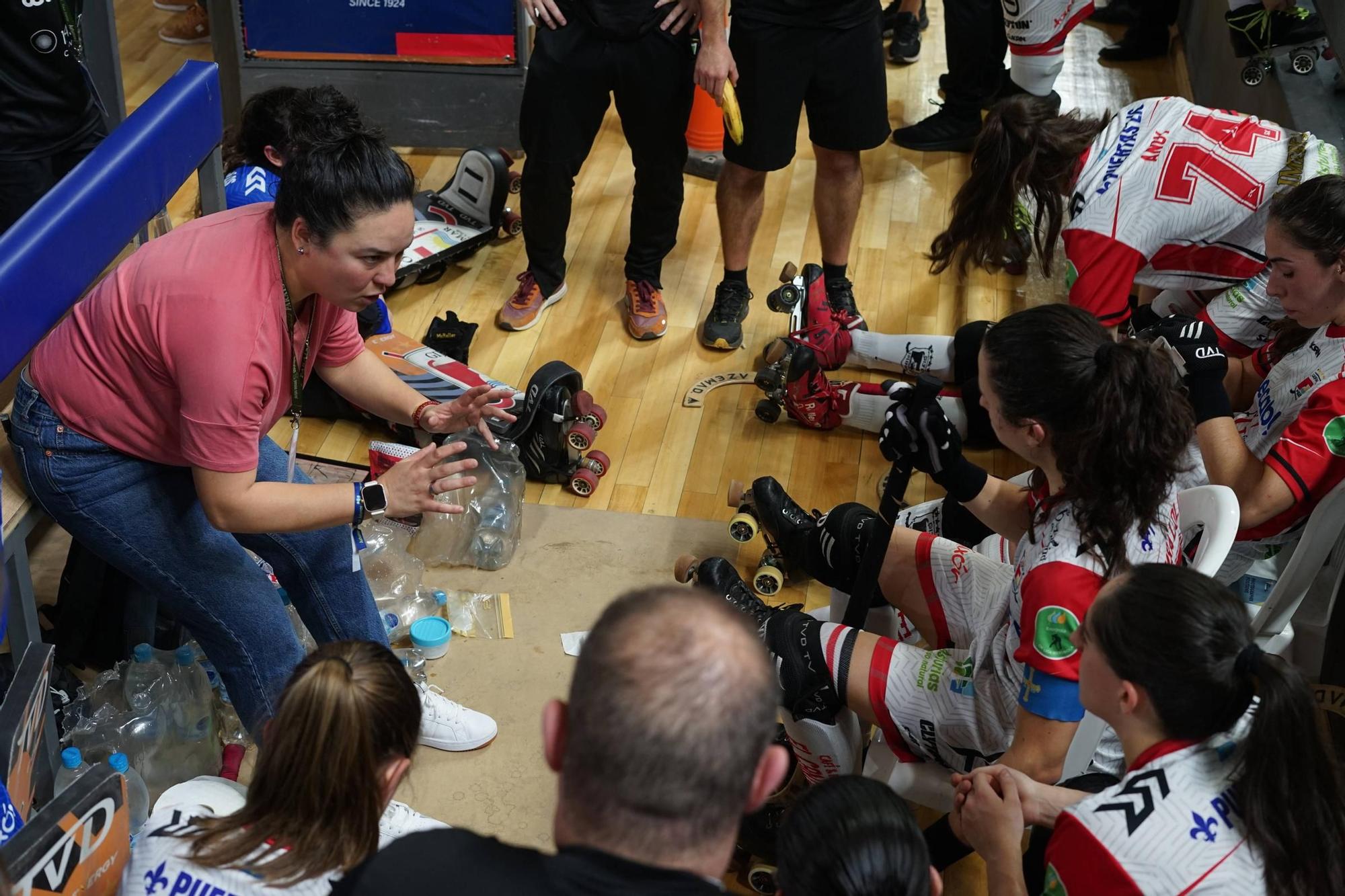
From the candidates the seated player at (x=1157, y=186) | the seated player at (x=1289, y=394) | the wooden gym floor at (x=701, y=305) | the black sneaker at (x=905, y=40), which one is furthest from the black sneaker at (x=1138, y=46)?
the seated player at (x=1289, y=394)

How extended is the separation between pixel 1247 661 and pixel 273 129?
2.30 metres

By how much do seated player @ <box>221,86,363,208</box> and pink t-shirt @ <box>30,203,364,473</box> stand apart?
0.76 meters

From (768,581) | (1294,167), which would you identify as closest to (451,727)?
(768,581)

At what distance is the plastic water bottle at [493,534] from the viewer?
2.95 metres

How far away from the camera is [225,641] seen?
7.07 feet

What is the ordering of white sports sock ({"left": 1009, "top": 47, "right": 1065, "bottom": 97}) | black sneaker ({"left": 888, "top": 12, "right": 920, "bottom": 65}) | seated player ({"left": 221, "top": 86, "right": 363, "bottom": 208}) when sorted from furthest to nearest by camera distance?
black sneaker ({"left": 888, "top": 12, "right": 920, "bottom": 65})
white sports sock ({"left": 1009, "top": 47, "right": 1065, "bottom": 97})
seated player ({"left": 221, "top": 86, "right": 363, "bottom": 208})

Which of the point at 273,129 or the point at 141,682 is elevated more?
the point at 273,129

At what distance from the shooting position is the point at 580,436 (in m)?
3.12

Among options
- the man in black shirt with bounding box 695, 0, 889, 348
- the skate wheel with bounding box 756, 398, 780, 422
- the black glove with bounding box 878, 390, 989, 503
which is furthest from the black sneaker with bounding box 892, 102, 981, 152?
the black glove with bounding box 878, 390, 989, 503

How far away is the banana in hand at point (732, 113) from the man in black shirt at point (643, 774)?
95.7 inches

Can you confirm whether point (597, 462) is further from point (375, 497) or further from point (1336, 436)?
point (1336, 436)

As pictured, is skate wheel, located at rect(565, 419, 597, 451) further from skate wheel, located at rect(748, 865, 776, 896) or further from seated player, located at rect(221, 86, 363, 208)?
skate wheel, located at rect(748, 865, 776, 896)

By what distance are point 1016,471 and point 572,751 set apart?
2466 mm

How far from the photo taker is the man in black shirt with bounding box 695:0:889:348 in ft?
10.9
